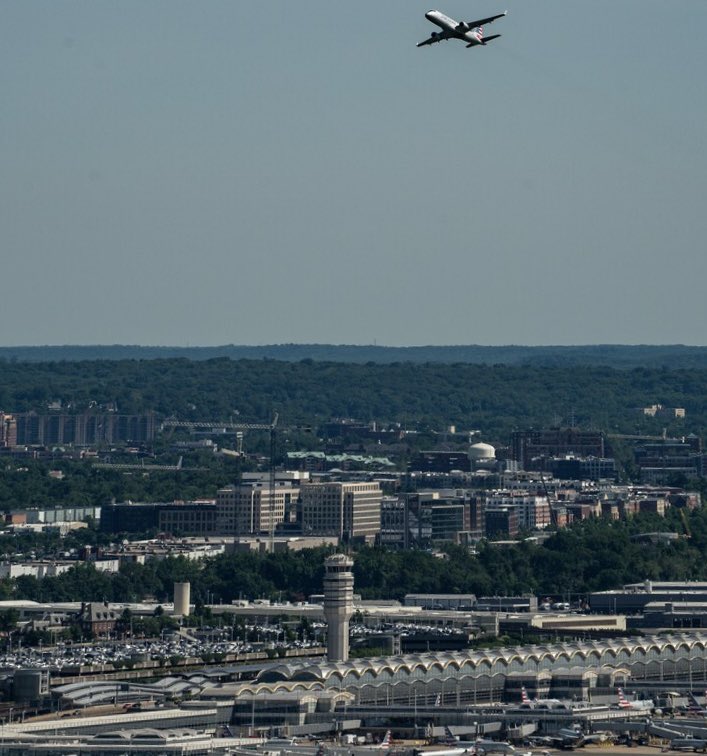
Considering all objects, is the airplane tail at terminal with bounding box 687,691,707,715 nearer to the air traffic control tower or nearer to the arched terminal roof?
the arched terminal roof

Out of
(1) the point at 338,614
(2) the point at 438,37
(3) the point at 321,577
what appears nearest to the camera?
(2) the point at 438,37

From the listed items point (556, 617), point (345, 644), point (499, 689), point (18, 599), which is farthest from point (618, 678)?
point (18, 599)

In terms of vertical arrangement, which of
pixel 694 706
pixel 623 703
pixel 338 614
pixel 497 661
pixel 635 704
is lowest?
pixel 694 706

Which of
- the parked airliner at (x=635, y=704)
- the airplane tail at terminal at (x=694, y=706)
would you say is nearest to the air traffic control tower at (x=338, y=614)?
the airplane tail at terminal at (x=694, y=706)

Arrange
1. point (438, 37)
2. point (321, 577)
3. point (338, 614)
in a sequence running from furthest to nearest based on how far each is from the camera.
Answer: point (321, 577), point (338, 614), point (438, 37)

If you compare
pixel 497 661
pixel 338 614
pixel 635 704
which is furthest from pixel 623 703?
pixel 338 614

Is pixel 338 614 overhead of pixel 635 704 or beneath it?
overhead

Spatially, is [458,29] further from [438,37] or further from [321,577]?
[321,577]

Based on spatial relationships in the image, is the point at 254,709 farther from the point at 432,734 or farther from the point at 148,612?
the point at 148,612

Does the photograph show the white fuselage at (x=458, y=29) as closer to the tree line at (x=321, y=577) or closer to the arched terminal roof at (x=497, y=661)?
the arched terminal roof at (x=497, y=661)

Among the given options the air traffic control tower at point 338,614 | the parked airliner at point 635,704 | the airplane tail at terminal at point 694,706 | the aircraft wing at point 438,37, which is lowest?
the airplane tail at terminal at point 694,706

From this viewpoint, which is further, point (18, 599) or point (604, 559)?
point (604, 559)
